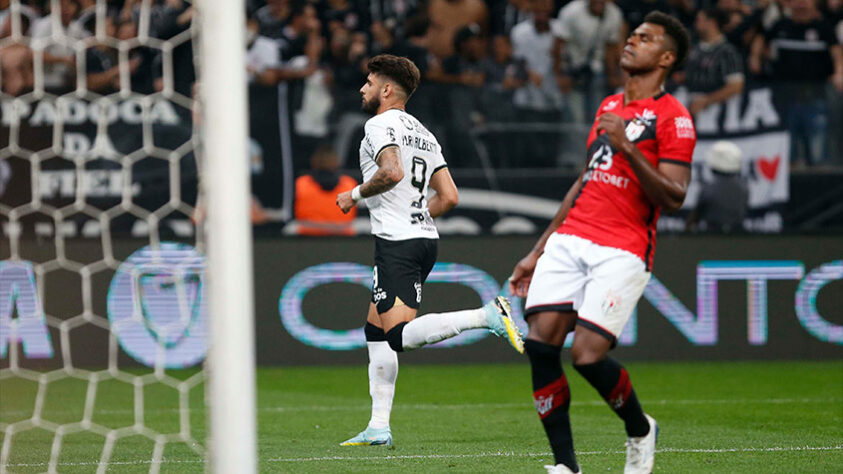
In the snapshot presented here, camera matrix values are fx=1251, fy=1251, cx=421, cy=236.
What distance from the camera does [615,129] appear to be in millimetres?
4512

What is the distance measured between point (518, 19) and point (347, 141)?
284 cm

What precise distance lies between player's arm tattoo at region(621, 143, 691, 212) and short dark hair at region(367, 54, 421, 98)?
2090 mm

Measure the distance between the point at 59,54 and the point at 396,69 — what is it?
A: 369cm

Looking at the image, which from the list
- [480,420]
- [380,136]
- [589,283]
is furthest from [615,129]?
[480,420]

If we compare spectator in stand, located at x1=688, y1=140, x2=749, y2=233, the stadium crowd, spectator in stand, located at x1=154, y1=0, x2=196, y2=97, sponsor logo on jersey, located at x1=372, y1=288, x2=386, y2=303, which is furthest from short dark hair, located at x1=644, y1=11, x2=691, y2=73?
spectator in stand, located at x1=688, y1=140, x2=749, y2=233

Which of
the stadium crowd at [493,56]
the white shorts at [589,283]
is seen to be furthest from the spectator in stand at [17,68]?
the white shorts at [589,283]

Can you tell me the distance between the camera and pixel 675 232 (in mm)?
11273

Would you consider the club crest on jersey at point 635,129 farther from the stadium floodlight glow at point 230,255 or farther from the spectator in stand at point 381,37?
the spectator in stand at point 381,37

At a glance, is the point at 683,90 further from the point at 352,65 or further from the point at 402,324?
the point at 402,324

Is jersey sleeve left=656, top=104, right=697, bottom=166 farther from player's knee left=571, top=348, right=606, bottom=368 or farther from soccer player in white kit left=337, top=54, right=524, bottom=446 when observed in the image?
soccer player in white kit left=337, top=54, right=524, bottom=446

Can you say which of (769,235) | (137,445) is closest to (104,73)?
(137,445)

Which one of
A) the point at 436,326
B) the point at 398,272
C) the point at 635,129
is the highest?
the point at 635,129

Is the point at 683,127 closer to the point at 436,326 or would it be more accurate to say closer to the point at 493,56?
the point at 436,326

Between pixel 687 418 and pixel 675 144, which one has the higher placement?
pixel 675 144
